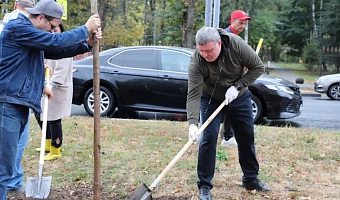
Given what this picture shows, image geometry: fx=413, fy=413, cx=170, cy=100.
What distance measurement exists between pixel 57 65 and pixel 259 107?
14.2 ft

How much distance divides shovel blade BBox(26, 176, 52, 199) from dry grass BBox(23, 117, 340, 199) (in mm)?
493

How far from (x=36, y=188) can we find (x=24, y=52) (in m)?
1.62

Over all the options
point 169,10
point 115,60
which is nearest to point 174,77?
point 115,60

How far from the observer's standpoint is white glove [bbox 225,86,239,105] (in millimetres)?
4023

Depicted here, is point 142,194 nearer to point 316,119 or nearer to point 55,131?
point 55,131

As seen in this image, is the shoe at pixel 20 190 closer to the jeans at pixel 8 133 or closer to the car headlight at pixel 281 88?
the jeans at pixel 8 133

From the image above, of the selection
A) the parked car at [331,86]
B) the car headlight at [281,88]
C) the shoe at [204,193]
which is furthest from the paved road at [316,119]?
the shoe at [204,193]

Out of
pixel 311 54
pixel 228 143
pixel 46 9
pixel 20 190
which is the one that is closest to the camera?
pixel 46 9

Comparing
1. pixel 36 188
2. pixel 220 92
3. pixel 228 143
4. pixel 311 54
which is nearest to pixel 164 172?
pixel 220 92

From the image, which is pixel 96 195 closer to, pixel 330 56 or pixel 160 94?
pixel 160 94

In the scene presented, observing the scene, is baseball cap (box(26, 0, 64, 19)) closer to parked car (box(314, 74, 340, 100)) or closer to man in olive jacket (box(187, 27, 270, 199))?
man in olive jacket (box(187, 27, 270, 199))

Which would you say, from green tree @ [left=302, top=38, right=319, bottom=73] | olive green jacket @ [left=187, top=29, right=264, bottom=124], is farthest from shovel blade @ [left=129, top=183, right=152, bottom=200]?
green tree @ [left=302, top=38, right=319, bottom=73]

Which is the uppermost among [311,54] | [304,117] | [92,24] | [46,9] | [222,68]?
[46,9]

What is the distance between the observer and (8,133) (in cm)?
325
